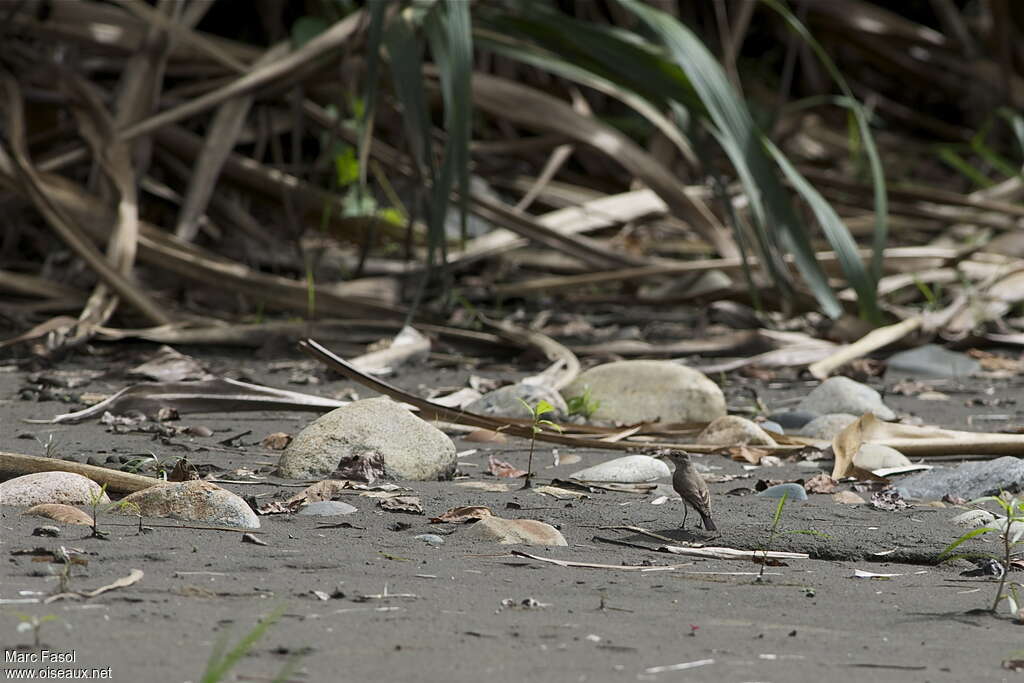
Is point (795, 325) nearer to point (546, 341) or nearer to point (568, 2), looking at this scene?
point (546, 341)

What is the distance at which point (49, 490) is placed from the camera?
204cm

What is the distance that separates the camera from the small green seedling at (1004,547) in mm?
1791

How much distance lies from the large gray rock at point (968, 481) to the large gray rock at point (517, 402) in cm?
88

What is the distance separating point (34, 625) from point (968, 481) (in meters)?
1.79

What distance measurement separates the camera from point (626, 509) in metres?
2.30

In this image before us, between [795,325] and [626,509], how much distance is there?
102 inches

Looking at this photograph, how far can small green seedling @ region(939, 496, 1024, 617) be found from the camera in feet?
5.88

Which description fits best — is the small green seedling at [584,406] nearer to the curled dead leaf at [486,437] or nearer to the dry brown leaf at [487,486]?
the curled dead leaf at [486,437]

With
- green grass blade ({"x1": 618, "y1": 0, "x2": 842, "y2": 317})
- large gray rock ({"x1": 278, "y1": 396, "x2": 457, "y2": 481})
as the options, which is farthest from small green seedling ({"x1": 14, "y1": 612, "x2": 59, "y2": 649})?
green grass blade ({"x1": 618, "y1": 0, "x2": 842, "y2": 317})

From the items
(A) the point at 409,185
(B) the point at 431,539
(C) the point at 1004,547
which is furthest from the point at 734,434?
(A) the point at 409,185

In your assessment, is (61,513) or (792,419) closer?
(61,513)

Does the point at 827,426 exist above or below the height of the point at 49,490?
above

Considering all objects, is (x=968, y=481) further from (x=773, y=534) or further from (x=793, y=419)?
(x=793, y=419)

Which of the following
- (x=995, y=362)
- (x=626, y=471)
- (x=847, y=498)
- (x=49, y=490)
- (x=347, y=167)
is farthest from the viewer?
(x=347, y=167)
